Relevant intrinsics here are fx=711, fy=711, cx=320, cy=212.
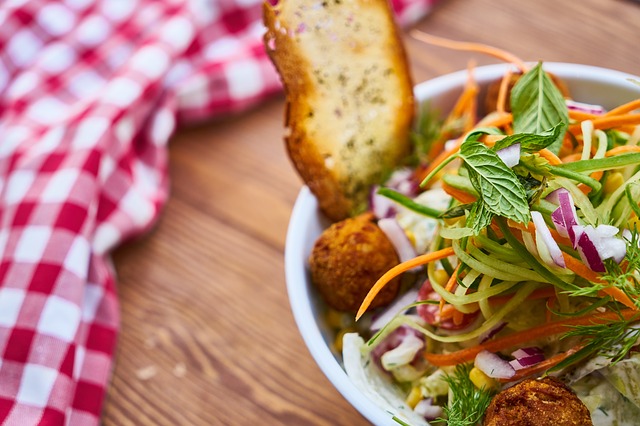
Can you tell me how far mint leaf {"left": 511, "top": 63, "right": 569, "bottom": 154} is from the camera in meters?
1.39

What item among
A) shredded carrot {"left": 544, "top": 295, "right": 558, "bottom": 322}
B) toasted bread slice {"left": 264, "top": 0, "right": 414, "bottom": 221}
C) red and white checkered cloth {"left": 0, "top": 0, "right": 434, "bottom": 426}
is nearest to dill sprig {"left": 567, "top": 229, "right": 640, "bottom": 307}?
shredded carrot {"left": 544, "top": 295, "right": 558, "bottom": 322}

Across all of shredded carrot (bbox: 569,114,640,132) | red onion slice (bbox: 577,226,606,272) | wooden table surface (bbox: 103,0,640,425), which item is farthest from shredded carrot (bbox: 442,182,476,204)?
wooden table surface (bbox: 103,0,640,425)

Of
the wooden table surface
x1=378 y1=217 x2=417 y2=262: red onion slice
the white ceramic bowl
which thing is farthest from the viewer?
the wooden table surface

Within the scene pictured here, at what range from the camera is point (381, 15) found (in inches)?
66.9

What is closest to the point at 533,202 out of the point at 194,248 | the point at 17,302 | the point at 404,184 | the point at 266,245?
the point at 404,184

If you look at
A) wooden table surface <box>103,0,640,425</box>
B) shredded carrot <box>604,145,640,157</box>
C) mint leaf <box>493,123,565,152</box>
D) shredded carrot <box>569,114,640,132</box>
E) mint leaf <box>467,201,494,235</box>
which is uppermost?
mint leaf <box>493,123,565,152</box>

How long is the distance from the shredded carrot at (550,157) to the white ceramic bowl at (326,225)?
506 millimetres

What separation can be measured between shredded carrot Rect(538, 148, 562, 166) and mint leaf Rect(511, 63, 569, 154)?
0.43 ft

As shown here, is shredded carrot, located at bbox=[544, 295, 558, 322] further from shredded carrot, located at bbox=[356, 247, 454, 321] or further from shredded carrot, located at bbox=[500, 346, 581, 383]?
shredded carrot, located at bbox=[356, 247, 454, 321]

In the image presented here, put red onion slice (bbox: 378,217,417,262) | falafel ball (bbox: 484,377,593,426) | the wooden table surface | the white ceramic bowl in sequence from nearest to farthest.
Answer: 1. falafel ball (bbox: 484,377,593,426)
2. the white ceramic bowl
3. red onion slice (bbox: 378,217,417,262)
4. the wooden table surface

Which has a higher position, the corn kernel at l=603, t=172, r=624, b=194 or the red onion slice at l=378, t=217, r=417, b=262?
the corn kernel at l=603, t=172, r=624, b=194

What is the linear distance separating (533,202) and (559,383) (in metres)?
0.31

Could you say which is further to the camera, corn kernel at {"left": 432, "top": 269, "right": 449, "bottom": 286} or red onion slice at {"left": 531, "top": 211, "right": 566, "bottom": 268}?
corn kernel at {"left": 432, "top": 269, "right": 449, "bottom": 286}

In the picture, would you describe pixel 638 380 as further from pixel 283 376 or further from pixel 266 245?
pixel 266 245
